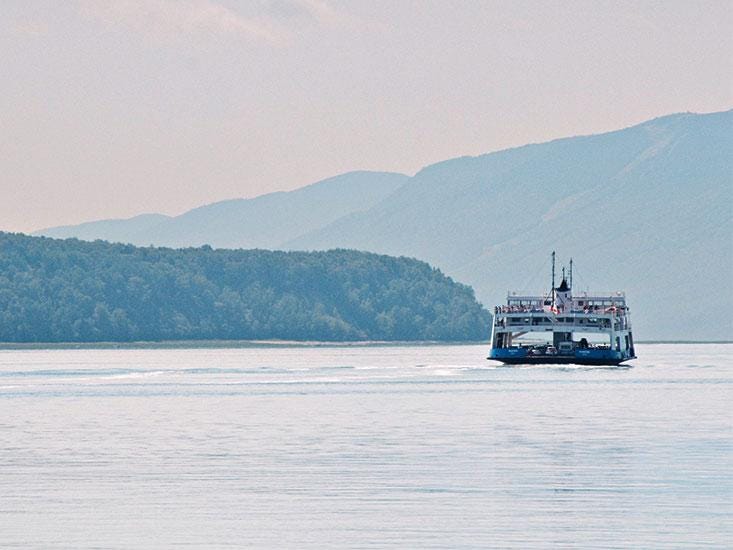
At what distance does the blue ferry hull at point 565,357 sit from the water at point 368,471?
216 feet

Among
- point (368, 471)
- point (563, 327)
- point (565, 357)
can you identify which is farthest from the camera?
point (563, 327)

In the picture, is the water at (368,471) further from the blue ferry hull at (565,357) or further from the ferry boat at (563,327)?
the ferry boat at (563,327)

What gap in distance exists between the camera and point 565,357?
189 m

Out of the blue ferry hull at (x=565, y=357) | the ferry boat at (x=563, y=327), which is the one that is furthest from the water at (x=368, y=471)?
the ferry boat at (x=563, y=327)

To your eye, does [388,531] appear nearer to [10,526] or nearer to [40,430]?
[10,526]

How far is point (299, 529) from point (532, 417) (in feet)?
149

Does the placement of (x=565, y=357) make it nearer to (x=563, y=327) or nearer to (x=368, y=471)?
(x=563, y=327)

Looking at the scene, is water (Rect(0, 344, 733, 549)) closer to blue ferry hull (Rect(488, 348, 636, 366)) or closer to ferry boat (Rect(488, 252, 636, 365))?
blue ferry hull (Rect(488, 348, 636, 366))

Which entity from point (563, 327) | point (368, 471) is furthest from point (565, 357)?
point (368, 471)

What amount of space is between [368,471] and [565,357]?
410 ft

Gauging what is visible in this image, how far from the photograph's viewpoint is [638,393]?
125 m

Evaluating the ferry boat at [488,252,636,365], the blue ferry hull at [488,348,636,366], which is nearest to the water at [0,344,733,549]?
the blue ferry hull at [488,348,636,366]

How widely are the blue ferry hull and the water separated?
65.9 metres

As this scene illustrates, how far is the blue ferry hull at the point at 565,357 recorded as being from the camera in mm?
187875
